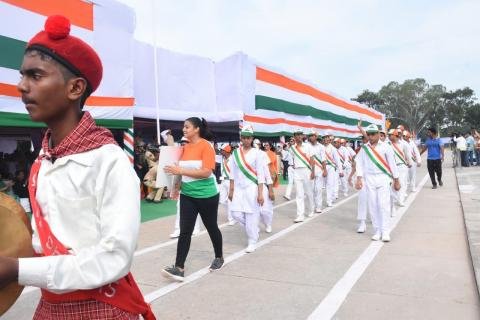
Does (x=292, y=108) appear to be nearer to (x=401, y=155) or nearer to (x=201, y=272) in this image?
(x=401, y=155)

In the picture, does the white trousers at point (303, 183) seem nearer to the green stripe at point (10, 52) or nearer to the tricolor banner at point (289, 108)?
the tricolor banner at point (289, 108)

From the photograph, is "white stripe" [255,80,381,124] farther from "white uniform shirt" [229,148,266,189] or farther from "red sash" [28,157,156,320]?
"red sash" [28,157,156,320]

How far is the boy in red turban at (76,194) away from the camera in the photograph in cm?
121

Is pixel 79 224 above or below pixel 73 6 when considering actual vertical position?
below

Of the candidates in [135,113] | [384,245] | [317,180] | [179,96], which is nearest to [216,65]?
[179,96]

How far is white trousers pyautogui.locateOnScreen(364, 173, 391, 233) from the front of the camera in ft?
23.0

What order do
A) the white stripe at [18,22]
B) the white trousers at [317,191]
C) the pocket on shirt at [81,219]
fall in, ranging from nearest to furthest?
the pocket on shirt at [81,219]
the white stripe at [18,22]
the white trousers at [317,191]

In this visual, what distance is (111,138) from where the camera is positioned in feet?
4.66

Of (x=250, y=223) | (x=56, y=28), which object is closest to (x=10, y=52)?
(x=250, y=223)

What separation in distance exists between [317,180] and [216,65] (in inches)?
241

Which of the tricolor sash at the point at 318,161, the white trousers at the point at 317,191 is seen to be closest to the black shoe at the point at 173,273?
the white trousers at the point at 317,191

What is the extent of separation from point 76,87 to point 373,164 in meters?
6.54

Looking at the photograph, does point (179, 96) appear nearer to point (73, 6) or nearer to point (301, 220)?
point (73, 6)

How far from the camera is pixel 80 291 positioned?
1.34m
